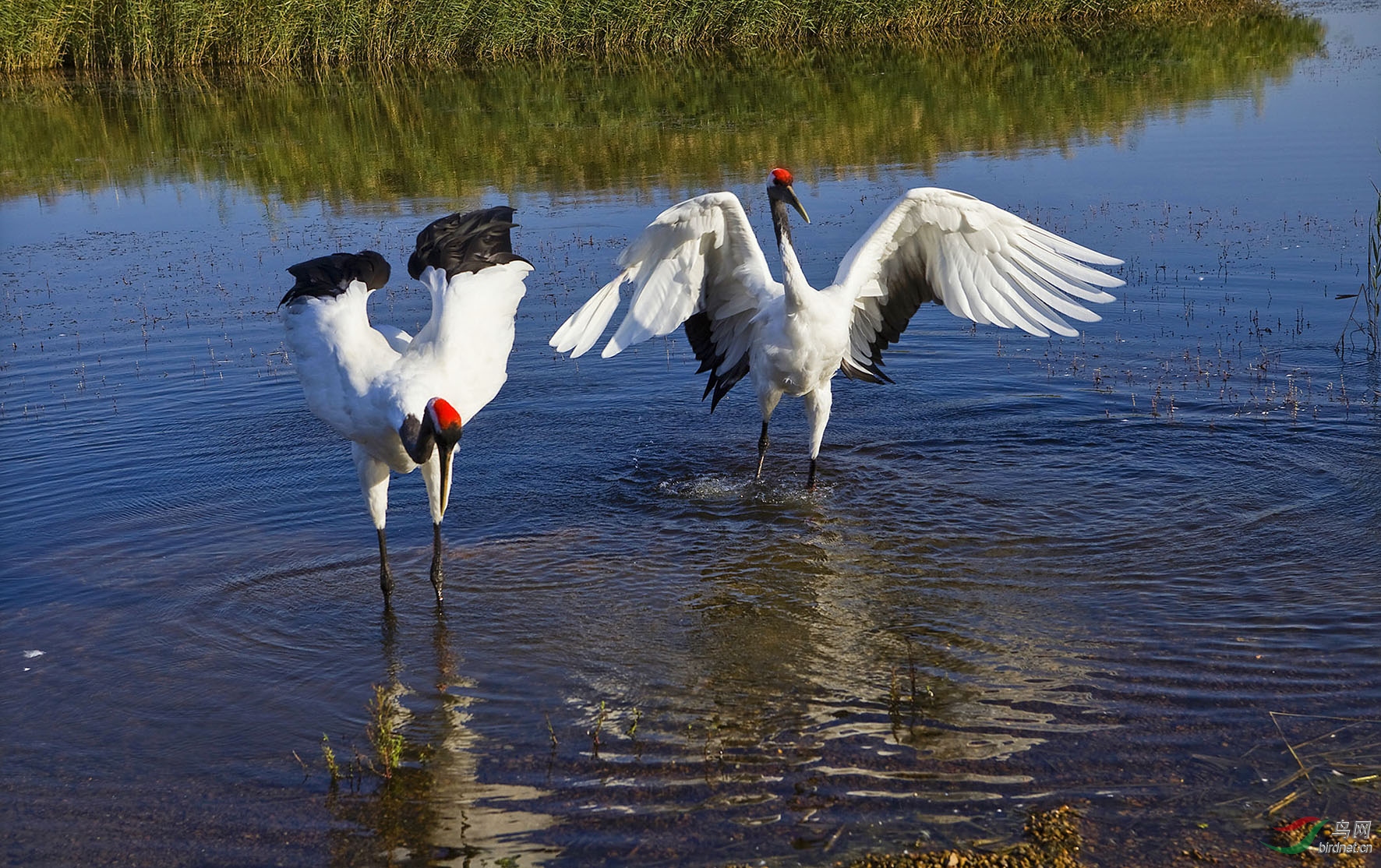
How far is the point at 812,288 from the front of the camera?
7117mm

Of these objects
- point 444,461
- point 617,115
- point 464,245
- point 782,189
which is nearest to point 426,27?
point 617,115

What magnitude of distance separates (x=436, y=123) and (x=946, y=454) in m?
13.1

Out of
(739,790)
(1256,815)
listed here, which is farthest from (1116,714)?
(739,790)

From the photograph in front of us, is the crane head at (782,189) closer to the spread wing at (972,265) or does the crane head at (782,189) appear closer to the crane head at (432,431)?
the spread wing at (972,265)

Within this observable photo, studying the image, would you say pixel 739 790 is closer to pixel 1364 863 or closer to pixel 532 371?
pixel 1364 863

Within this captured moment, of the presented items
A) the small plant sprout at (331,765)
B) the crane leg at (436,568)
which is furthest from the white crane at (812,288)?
the small plant sprout at (331,765)

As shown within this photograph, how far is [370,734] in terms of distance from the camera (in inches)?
175

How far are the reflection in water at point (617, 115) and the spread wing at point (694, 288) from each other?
A: 638 cm

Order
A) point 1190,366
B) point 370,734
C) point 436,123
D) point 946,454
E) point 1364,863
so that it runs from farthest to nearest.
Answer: point 436,123 → point 1190,366 → point 946,454 → point 370,734 → point 1364,863

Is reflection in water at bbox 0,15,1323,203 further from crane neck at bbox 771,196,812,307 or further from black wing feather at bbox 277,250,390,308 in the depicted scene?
black wing feather at bbox 277,250,390,308

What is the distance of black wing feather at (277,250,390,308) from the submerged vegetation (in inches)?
756

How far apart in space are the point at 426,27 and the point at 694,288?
18.7m

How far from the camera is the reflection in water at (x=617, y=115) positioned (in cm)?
→ 1561

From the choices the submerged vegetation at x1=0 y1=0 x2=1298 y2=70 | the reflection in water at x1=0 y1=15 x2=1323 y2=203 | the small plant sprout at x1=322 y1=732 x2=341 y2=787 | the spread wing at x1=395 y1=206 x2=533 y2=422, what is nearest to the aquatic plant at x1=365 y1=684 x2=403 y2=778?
the small plant sprout at x1=322 y1=732 x2=341 y2=787
